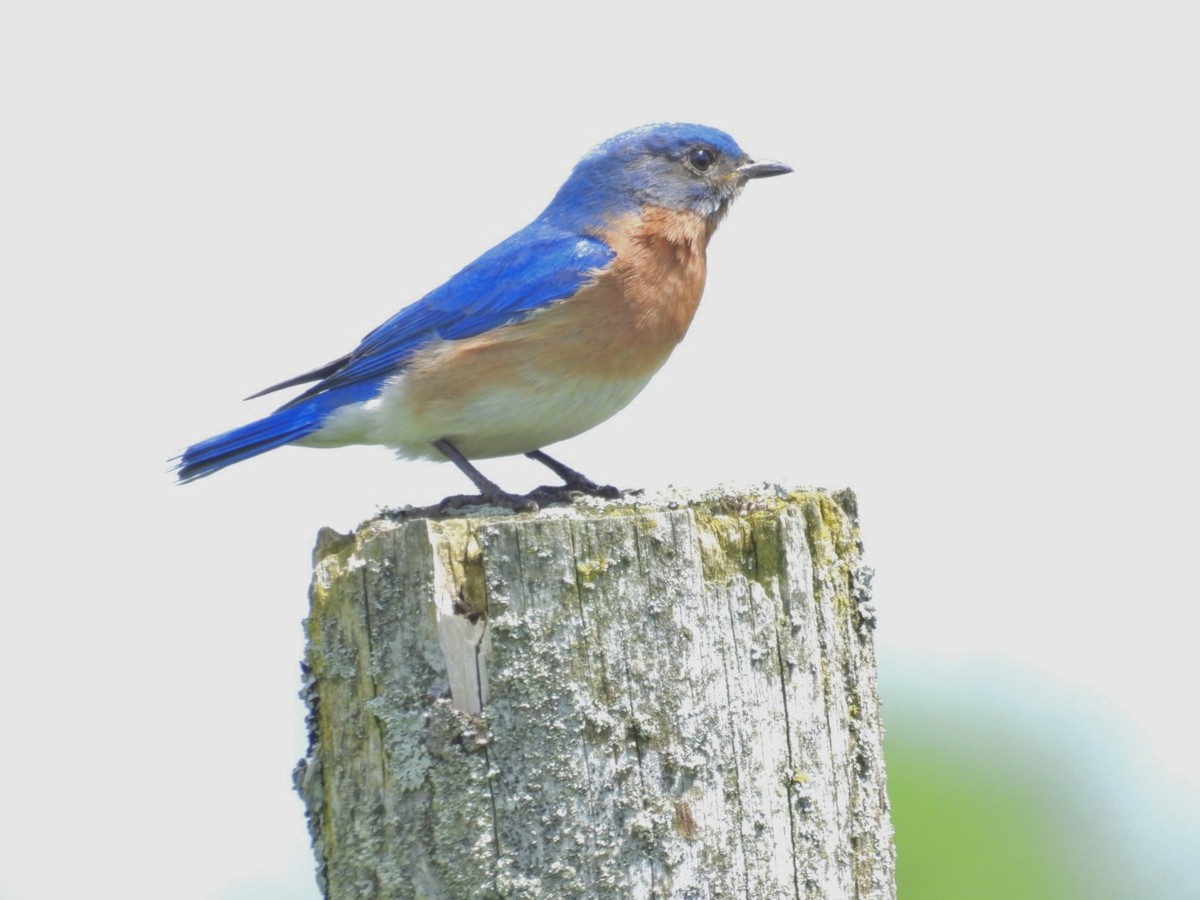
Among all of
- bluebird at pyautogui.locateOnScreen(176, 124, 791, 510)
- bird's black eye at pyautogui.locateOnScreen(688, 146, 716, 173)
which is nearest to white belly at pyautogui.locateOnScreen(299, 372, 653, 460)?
bluebird at pyautogui.locateOnScreen(176, 124, 791, 510)

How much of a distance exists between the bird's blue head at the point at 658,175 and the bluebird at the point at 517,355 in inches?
1.8

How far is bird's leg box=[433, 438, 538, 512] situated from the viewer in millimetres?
6539

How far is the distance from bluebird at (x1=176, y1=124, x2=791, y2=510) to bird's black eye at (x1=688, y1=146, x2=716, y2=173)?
1.76 feet

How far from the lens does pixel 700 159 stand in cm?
899

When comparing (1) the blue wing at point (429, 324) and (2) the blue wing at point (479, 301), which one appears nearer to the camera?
(1) the blue wing at point (429, 324)

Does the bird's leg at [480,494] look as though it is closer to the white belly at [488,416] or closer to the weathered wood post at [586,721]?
the white belly at [488,416]

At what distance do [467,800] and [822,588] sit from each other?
1365mm

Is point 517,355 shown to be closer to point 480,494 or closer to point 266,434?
point 480,494

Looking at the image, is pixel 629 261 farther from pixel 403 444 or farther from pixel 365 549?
pixel 365 549

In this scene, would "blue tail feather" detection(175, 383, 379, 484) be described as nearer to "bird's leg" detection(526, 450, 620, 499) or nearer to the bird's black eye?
"bird's leg" detection(526, 450, 620, 499)

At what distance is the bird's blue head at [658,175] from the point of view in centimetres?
862

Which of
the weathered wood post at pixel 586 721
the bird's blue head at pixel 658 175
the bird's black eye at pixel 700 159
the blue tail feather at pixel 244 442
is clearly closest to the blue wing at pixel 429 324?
the blue tail feather at pixel 244 442

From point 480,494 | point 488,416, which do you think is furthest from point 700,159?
point 480,494

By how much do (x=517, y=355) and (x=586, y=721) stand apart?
3.50 metres
